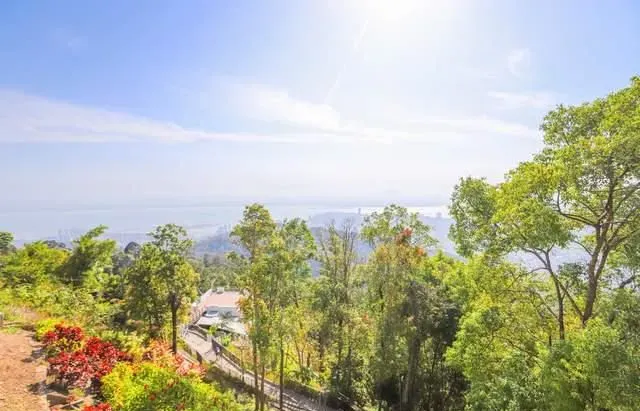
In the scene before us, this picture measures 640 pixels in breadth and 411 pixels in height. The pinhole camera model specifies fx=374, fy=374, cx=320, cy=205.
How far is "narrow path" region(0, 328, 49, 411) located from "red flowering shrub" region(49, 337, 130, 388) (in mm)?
402

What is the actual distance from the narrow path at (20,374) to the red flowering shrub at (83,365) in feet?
1.32

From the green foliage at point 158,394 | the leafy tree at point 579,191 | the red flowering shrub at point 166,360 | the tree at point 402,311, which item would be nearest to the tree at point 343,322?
the tree at point 402,311

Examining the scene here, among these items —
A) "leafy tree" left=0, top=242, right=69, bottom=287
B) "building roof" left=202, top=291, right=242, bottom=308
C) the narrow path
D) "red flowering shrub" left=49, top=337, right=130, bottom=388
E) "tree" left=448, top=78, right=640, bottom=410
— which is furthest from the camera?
"building roof" left=202, top=291, right=242, bottom=308

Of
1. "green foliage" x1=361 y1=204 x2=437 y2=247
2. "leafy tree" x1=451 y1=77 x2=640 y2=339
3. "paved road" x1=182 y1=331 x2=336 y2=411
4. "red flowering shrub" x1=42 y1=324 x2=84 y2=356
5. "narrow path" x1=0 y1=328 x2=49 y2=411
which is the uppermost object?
"leafy tree" x1=451 y1=77 x2=640 y2=339

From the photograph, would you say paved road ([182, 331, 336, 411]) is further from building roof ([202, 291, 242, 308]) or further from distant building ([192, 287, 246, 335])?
building roof ([202, 291, 242, 308])

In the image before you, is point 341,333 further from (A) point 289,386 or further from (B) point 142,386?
(B) point 142,386

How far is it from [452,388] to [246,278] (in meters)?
11.2

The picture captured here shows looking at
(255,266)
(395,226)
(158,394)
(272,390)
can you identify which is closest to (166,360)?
(158,394)

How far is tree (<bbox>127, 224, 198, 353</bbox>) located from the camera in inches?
591

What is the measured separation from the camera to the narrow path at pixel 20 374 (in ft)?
22.0

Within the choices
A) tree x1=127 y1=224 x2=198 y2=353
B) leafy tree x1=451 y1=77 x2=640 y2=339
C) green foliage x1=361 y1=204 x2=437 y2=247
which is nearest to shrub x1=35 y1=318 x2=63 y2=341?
tree x1=127 y1=224 x2=198 y2=353

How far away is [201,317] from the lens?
45.4m

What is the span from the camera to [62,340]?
891 centimetres

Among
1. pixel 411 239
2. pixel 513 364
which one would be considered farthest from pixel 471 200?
pixel 411 239
